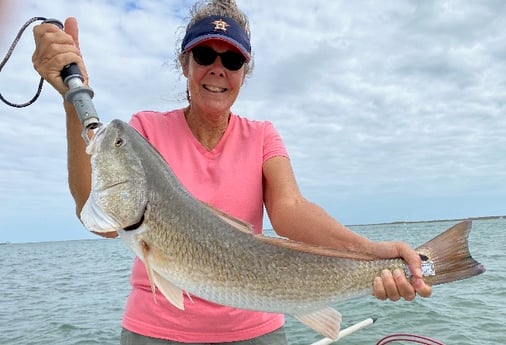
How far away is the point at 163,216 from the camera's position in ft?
7.92

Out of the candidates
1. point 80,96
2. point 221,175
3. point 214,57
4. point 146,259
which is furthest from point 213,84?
point 146,259

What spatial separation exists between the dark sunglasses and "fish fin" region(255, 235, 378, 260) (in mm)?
1303

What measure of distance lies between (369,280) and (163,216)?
1.14m

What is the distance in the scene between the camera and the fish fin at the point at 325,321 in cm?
264

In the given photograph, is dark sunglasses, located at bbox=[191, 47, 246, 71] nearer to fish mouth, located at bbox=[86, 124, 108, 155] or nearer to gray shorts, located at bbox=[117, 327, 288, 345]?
fish mouth, located at bbox=[86, 124, 108, 155]

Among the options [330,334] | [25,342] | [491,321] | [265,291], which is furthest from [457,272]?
[25,342]

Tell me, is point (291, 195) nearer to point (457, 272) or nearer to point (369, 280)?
point (369, 280)

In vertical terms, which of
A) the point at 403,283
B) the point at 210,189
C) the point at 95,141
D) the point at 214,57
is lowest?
the point at 403,283

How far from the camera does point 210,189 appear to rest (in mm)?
3223

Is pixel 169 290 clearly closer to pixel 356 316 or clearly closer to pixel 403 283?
pixel 403 283

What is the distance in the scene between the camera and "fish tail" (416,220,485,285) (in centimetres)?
265

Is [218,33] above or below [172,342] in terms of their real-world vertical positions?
above

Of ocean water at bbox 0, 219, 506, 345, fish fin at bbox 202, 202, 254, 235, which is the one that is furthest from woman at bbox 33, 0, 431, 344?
ocean water at bbox 0, 219, 506, 345

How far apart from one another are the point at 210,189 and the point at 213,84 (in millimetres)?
721
